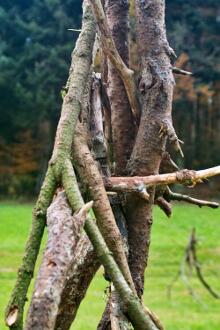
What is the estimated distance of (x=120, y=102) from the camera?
233cm

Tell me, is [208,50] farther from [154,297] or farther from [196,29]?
[154,297]

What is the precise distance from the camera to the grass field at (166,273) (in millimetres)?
8445

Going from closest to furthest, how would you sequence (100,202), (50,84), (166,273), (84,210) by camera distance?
(84,210) → (100,202) → (166,273) → (50,84)

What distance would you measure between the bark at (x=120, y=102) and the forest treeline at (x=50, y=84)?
27.5 meters

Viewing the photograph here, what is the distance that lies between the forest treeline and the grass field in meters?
9.20

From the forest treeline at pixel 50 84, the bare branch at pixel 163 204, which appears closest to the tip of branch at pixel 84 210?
the bare branch at pixel 163 204

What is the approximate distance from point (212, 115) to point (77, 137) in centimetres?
3134

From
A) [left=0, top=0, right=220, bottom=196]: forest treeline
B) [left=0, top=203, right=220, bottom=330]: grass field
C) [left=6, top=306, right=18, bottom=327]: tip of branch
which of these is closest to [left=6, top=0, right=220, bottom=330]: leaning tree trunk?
[left=6, top=306, right=18, bottom=327]: tip of branch

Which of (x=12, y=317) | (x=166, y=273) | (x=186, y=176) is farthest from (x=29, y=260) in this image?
(x=166, y=273)

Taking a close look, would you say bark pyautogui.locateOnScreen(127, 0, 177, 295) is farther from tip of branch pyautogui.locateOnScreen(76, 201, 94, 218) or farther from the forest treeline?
the forest treeline

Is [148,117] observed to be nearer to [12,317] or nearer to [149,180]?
[149,180]

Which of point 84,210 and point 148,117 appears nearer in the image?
point 84,210

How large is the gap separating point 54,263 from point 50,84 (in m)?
29.5

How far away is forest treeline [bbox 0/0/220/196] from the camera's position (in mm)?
30531
